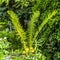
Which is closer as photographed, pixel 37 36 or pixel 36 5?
pixel 37 36

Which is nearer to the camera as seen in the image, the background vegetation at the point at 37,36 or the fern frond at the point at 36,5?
the background vegetation at the point at 37,36

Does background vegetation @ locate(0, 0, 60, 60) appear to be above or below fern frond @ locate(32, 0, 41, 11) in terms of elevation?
below

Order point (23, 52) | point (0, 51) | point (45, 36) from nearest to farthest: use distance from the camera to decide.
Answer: point (0, 51)
point (23, 52)
point (45, 36)

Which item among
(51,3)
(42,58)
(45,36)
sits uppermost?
(51,3)

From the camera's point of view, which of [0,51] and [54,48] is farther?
[54,48]

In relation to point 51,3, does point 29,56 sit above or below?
below

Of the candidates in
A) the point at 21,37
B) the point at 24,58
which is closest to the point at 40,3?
the point at 21,37

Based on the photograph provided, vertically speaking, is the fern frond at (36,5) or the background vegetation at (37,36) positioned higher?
the fern frond at (36,5)

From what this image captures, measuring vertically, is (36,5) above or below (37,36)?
above

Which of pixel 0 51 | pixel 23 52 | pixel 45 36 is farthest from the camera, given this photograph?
pixel 45 36

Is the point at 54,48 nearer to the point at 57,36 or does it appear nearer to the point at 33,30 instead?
the point at 57,36

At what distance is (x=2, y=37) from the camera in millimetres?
3889

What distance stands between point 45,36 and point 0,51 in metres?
0.90

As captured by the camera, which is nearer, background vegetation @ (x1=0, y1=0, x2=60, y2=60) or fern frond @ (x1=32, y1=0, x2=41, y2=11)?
background vegetation @ (x1=0, y1=0, x2=60, y2=60)
